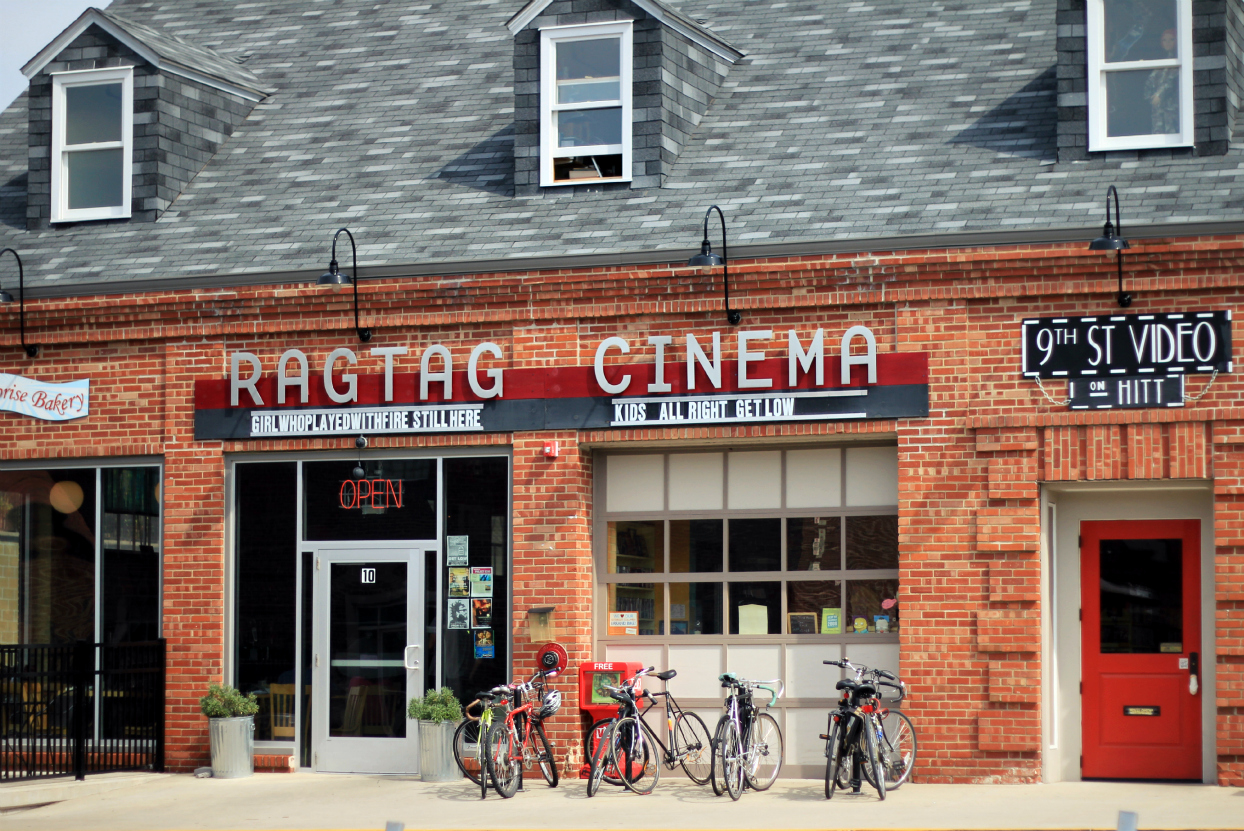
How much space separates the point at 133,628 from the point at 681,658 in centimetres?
567

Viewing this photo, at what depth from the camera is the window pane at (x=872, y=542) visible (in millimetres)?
14117

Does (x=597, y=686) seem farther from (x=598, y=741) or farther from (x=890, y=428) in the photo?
(x=890, y=428)

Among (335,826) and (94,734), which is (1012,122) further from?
(94,734)

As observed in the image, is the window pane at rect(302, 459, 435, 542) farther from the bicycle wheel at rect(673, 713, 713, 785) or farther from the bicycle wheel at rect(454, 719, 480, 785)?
the bicycle wheel at rect(673, 713, 713, 785)

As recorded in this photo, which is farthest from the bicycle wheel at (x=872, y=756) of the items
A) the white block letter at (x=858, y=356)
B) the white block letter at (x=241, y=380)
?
the white block letter at (x=241, y=380)

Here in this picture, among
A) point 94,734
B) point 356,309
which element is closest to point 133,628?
point 94,734

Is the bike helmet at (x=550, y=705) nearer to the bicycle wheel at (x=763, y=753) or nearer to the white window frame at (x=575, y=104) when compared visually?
the bicycle wheel at (x=763, y=753)

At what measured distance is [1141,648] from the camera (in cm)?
1360

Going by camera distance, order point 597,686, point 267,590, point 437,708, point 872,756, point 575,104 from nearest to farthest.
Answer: point 872,756, point 437,708, point 597,686, point 267,590, point 575,104

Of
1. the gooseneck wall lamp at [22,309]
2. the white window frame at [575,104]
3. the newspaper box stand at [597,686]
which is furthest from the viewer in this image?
the gooseneck wall lamp at [22,309]

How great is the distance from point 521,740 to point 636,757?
1.04 metres

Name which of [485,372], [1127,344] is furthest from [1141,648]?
[485,372]

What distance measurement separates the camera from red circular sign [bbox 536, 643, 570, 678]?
14.1 m

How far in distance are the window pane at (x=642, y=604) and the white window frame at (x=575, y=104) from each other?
4.13 meters
